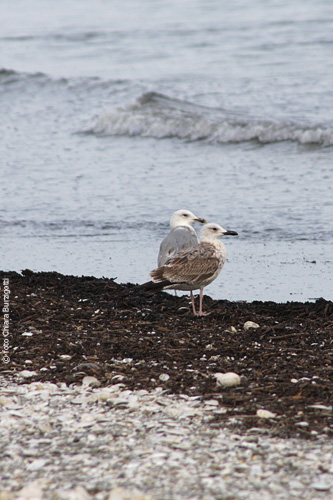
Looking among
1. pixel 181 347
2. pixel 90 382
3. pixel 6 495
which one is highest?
pixel 181 347

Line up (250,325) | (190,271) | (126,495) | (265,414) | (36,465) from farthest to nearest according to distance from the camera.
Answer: (190,271) < (250,325) < (265,414) < (36,465) < (126,495)

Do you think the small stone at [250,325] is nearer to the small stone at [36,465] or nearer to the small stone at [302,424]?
the small stone at [302,424]

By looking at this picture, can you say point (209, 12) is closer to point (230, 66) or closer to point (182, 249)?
point (230, 66)

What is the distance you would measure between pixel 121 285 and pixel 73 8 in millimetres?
30298

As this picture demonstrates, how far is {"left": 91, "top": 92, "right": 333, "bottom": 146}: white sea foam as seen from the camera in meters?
14.6

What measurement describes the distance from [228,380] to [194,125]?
1171 centimetres

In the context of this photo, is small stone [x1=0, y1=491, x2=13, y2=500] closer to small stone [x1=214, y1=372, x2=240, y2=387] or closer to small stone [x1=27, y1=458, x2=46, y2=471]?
small stone [x1=27, y1=458, x2=46, y2=471]

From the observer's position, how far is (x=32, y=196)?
1143cm

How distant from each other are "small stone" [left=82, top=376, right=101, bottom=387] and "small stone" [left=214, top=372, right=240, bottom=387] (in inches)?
30.7

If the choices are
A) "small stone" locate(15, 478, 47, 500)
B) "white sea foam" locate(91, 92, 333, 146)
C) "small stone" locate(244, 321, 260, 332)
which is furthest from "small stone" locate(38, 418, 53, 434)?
"white sea foam" locate(91, 92, 333, 146)

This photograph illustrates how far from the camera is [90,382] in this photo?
4.78 meters

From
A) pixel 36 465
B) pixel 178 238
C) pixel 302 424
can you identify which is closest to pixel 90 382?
pixel 36 465

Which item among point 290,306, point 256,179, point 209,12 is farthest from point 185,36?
point 290,306

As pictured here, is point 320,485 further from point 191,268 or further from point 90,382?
point 191,268
